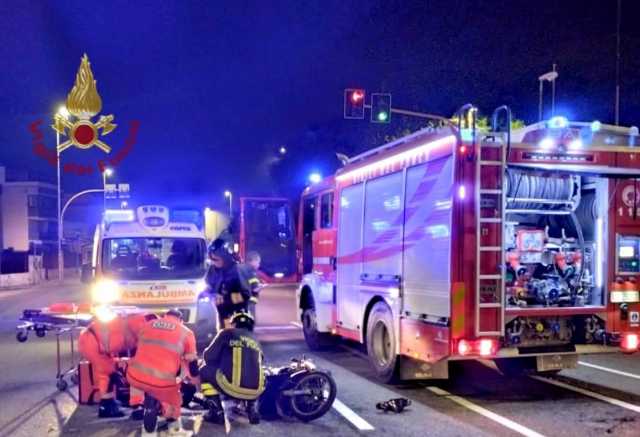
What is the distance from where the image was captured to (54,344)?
1248cm

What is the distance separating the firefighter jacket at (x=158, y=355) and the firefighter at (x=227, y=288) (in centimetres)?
237

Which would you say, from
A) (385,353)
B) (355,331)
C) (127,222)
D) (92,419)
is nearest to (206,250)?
(127,222)

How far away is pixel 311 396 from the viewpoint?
6.80 meters

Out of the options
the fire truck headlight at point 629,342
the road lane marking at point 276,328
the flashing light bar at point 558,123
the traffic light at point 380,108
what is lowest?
the road lane marking at point 276,328

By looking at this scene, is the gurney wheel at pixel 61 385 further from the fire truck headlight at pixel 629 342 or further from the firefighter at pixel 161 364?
the fire truck headlight at pixel 629 342

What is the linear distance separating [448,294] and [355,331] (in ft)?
9.81

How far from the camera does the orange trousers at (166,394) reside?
5.90 metres

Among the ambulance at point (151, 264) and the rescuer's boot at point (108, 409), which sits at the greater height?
the ambulance at point (151, 264)

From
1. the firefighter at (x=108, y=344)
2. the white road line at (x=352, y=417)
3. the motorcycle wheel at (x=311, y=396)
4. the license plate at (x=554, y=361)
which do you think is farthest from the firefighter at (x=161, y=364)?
the license plate at (x=554, y=361)

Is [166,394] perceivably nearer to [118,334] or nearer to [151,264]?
[118,334]

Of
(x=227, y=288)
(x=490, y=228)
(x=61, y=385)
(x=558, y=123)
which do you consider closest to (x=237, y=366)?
(x=227, y=288)

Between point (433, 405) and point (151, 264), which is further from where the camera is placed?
point (151, 264)

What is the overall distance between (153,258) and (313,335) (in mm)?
3357

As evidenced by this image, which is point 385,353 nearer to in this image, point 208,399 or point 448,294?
point 448,294
